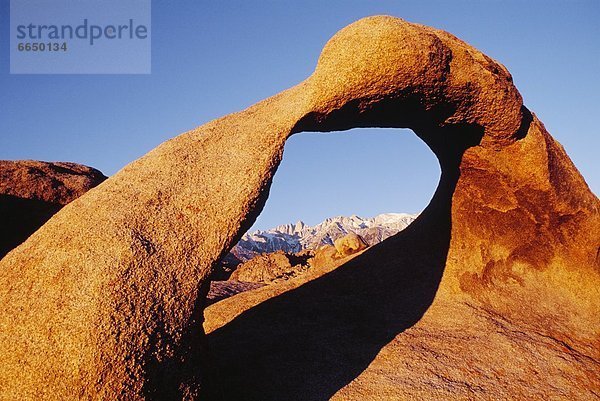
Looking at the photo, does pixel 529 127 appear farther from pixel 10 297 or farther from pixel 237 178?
pixel 10 297

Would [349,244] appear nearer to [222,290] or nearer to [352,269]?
[222,290]

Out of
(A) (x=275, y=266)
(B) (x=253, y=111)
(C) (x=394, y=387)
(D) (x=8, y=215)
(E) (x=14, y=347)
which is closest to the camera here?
(E) (x=14, y=347)

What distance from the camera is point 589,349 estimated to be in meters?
4.24

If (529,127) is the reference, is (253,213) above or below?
below

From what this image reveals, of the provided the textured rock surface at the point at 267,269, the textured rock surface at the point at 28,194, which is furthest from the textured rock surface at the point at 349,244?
the textured rock surface at the point at 28,194

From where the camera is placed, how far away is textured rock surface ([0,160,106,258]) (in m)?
5.05

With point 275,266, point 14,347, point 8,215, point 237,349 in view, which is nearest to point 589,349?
point 237,349

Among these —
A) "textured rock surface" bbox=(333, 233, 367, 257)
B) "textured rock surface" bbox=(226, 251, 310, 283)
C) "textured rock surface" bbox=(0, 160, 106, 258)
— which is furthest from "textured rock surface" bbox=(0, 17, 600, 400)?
"textured rock surface" bbox=(333, 233, 367, 257)

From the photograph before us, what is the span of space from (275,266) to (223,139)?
Result: 8746 millimetres

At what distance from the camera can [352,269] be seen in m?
5.49

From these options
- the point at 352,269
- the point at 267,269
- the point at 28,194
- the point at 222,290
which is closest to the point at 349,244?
the point at 267,269

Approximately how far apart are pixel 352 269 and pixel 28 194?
383 centimetres

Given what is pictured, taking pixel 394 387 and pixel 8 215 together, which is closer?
pixel 394 387

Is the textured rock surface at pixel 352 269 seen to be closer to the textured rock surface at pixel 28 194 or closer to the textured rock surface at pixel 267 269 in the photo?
the textured rock surface at pixel 28 194
